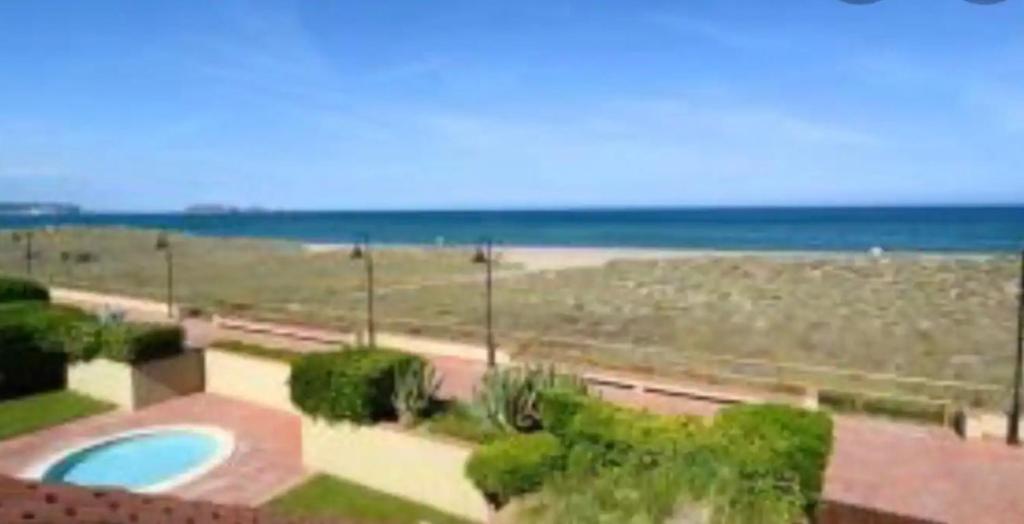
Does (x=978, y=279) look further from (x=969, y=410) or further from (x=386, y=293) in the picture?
Answer: (x=969, y=410)

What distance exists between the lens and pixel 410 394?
14.3 m

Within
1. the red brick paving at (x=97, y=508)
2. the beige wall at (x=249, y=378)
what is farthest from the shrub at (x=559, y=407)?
the red brick paving at (x=97, y=508)

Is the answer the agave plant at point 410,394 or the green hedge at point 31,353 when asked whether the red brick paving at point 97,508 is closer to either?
the agave plant at point 410,394

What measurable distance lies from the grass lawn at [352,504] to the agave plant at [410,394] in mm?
1220

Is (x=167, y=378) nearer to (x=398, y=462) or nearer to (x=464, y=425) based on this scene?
(x=398, y=462)

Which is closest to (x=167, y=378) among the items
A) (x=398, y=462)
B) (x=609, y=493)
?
(x=398, y=462)

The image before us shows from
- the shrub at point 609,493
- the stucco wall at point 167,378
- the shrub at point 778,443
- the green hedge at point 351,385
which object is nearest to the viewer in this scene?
the shrub at point 609,493

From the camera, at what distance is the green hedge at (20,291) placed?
24.8m

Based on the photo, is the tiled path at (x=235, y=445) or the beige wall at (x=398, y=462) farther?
the tiled path at (x=235, y=445)

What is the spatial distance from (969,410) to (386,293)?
26652mm

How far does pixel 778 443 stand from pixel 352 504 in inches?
251

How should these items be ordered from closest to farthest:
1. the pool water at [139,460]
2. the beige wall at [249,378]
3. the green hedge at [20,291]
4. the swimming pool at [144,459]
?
1. the swimming pool at [144,459]
2. the pool water at [139,460]
3. the beige wall at [249,378]
4. the green hedge at [20,291]

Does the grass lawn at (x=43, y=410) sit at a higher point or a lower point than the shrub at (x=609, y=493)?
lower

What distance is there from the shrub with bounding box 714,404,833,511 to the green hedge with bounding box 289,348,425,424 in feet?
18.2
